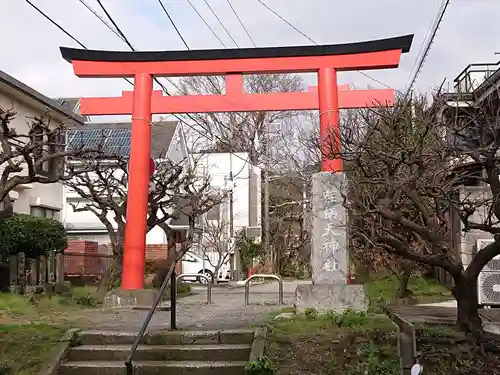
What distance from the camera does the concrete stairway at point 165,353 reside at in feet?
24.8

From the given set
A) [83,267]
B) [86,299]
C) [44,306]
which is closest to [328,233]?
[44,306]

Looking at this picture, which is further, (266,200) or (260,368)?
(266,200)

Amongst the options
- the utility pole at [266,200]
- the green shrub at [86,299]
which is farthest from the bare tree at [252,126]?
the green shrub at [86,299]

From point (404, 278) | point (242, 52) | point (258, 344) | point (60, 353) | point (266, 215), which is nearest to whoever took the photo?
point (258, 344)

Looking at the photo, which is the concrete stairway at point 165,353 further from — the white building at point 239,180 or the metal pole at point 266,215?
the white building at point 239,180

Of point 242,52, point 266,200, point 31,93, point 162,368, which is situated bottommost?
point 162,368

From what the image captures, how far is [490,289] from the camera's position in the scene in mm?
12781

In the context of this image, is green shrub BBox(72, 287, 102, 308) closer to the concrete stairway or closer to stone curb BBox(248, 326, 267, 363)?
the concrete stairway

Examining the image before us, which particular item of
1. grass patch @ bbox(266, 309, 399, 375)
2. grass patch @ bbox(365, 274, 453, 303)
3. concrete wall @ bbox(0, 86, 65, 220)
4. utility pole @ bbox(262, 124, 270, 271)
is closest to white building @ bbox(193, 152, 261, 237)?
utility pole @ bbox(262, 124, 270, 271)

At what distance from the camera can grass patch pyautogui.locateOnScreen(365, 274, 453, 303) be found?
15555mm

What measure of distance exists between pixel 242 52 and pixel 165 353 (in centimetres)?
783

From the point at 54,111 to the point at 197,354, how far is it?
14556 mm

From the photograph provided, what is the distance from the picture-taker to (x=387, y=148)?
29.6 feet

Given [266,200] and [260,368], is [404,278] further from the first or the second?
[266,200]
